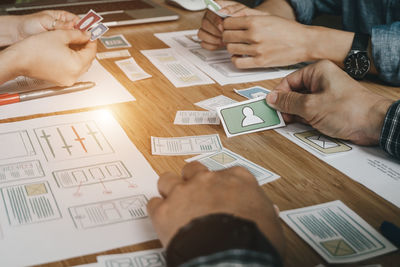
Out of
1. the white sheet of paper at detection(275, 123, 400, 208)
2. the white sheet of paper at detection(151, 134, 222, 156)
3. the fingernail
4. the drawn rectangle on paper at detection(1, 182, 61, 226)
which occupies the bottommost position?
the drawn rectangle on paper at detection(1, 182, 61, 226)

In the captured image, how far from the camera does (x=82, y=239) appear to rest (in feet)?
2.11

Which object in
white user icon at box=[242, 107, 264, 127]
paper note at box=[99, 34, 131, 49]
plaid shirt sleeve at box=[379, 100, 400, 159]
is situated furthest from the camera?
paper note at box=[99, 34, 131, 49]

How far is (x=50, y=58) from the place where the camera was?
1.11m

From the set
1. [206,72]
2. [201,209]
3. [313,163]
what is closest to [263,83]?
[206,72]

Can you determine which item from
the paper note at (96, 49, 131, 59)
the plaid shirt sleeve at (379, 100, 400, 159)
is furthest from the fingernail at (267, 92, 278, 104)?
the paper note at (96, 49, 131, 59)

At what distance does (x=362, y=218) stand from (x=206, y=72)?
0.74 m

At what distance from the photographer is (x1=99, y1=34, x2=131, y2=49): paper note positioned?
1.51 m

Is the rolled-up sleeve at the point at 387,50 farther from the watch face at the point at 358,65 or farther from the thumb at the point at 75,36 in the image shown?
the thumb at the point at 75,36

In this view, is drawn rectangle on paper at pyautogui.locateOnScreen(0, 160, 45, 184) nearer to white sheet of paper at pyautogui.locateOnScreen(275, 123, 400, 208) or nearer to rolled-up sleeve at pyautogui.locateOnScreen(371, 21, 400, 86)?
white sheet of paper at pyautogui.locateOnScreen(275, 123, 400, 208)

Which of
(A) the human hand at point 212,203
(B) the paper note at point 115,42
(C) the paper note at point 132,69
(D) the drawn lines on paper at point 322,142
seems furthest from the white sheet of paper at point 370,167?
(B) the paper note at point 115,42

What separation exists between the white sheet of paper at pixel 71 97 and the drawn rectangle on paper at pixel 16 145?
11 centimetres

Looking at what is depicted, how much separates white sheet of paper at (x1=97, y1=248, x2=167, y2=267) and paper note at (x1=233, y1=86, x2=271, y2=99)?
0.64m

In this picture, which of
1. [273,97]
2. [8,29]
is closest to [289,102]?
[273,97]

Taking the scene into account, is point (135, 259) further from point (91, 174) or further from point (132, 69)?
point (132, 69)
